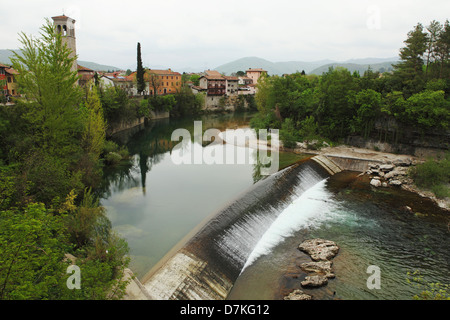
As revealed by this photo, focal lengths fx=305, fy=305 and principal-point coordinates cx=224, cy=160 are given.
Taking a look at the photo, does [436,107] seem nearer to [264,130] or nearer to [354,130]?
[354,130]

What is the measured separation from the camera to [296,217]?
17.8 m

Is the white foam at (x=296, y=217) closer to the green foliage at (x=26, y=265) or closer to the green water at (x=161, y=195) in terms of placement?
the green water at (x=161, y=195)

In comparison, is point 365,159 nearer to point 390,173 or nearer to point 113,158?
point 390,173

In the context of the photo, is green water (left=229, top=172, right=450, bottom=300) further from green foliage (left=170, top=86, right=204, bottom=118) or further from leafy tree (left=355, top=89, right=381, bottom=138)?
green foliage (left=170, top=86, right=204, bottom=118)

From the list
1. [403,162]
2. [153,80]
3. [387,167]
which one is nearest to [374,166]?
[387,167]

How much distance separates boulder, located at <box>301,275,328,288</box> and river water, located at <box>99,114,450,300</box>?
22cm

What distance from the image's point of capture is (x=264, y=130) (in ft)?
126

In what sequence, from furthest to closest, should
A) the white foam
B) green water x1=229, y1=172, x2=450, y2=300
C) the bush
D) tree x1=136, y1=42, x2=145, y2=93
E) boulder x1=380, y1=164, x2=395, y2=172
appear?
tree x1=136, y1=42, x2=145, y2=93, the bush, boulder x1=380, y1=164, x2=395, y2=172, the white foam, green water x1=229, y1=172, x2=450, y2=300

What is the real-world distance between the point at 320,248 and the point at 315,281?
2.48 metres

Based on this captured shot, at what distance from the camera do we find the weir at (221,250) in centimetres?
1069

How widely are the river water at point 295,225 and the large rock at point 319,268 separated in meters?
0.36

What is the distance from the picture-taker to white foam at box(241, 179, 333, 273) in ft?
48.0

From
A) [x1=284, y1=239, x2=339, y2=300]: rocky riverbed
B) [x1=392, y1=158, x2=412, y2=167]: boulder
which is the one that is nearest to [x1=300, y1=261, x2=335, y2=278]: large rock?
[x1=284, y1=239, x2=339, y2=300]: rocky riverbed

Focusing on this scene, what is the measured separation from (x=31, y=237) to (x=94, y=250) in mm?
3335
